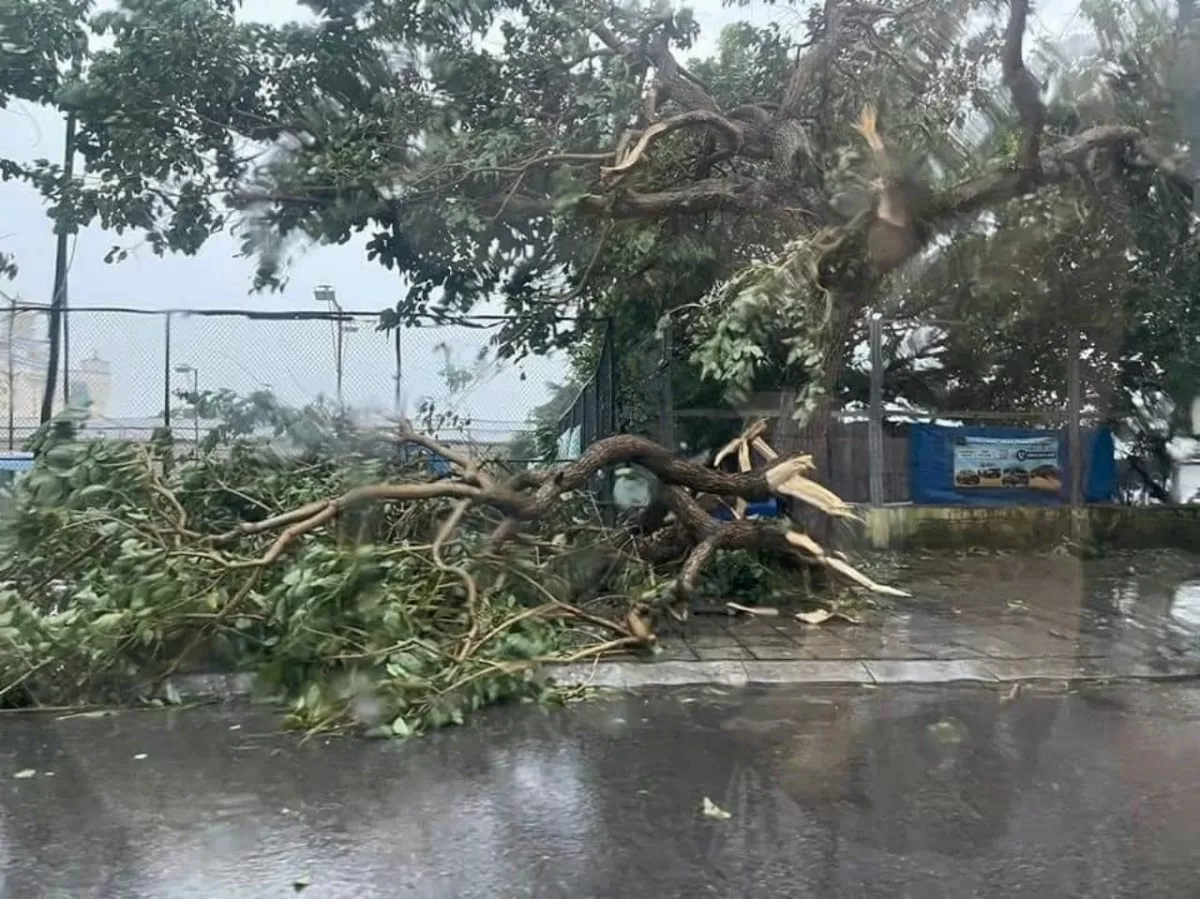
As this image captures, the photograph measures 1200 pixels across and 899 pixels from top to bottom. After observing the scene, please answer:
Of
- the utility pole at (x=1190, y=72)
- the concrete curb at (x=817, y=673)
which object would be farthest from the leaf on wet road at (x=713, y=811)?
the utility pole at (x=1190, y=72)

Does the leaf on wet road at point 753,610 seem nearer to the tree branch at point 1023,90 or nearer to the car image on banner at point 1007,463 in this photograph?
the tree branch at point 1023,90

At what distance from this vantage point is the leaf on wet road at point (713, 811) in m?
4.60

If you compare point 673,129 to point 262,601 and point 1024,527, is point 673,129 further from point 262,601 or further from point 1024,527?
point 1024,527

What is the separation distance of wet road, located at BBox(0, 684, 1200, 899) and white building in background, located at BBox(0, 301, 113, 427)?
5.18m

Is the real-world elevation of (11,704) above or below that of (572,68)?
below

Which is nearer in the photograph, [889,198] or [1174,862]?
[1174,862]

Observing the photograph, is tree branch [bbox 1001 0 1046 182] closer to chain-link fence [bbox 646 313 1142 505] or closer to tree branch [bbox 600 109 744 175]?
tree branch [bbox 600 109 744 175]

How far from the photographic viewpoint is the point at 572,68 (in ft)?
37.8

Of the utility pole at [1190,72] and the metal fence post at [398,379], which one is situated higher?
the utility pole at [1190,72]

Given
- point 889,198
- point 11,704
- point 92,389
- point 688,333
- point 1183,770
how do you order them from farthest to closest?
point 688,333 → point 92,389 → point 889,198 → point 11,704 → point 1183,770

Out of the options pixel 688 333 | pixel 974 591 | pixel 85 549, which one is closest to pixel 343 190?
pixel 688 333

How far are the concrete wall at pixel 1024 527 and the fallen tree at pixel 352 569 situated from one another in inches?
150

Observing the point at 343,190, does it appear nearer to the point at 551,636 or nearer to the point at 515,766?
the point at 551,636

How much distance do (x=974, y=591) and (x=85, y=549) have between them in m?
7.41
